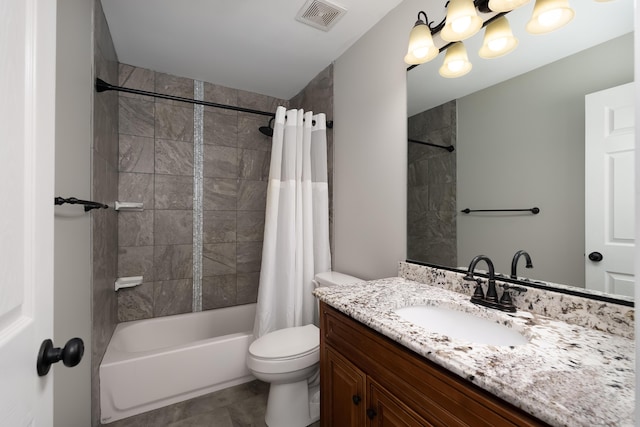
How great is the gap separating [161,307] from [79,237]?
4.35ft

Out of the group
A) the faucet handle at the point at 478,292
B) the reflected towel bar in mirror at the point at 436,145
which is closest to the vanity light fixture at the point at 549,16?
the reflected towel bar in mirror at the point at 436,145

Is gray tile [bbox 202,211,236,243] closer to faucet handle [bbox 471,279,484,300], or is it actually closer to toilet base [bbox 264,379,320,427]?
toilet base [bbox 264,379,320,427]

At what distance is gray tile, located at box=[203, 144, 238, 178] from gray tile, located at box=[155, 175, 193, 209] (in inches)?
7.7

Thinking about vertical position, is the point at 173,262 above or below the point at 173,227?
below

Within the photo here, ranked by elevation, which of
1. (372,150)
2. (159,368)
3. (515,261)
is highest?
(372,150)

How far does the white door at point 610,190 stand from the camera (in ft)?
2.59

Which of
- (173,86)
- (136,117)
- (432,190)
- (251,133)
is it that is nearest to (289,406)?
(432,190)

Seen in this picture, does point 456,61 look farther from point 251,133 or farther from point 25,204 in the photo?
point 251,133

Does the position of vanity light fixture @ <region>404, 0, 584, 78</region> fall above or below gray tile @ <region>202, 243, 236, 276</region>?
above

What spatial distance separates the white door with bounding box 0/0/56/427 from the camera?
0.41 m

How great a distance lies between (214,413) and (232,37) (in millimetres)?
2474

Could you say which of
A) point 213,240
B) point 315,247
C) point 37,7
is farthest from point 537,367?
point 213,240

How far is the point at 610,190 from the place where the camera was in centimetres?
84

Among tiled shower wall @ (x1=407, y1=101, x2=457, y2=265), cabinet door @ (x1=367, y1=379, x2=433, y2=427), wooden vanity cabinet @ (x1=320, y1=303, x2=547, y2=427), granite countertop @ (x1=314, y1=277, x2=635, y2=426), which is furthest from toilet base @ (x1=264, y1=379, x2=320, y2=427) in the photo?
tiled shower wall @ (x1=407, y1=101, x2=457, y2=265)
